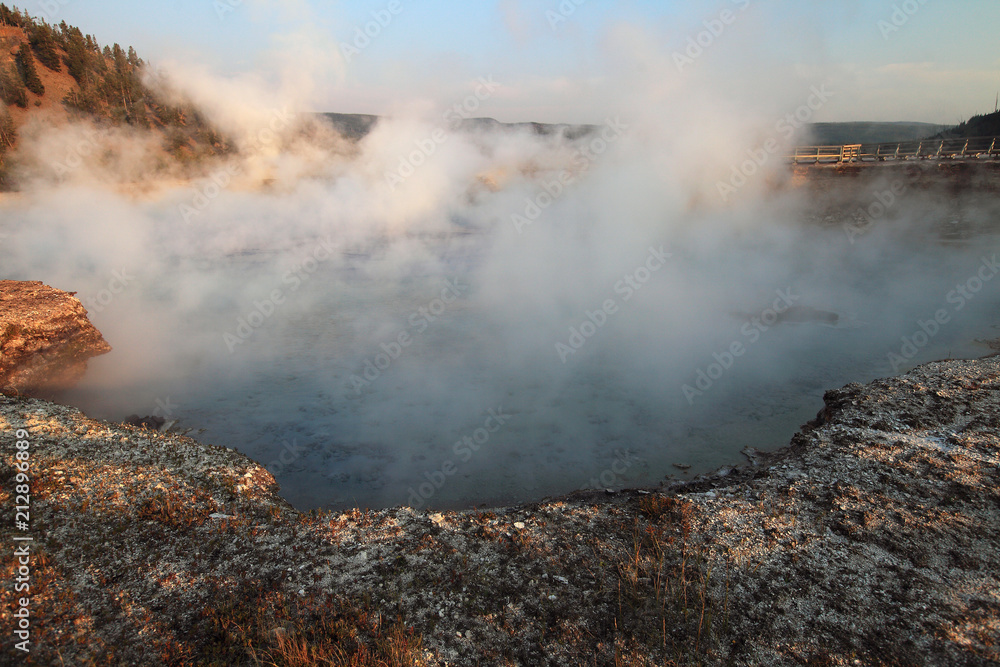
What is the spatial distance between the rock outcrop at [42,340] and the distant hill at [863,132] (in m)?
62.8

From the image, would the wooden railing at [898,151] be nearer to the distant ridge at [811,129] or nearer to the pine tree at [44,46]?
the distant ridge at [811,129]

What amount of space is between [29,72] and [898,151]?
34.2 meters

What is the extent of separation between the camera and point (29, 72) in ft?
66.6

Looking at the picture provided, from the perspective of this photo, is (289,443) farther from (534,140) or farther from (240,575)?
(534,140)

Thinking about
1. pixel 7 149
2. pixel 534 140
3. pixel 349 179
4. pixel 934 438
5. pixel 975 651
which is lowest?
pixel 975 651

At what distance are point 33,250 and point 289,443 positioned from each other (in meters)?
11.3

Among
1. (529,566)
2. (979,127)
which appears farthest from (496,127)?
(529,566)

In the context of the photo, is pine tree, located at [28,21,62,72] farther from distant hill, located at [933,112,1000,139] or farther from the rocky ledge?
distant hill, located at [933,112,1000,139]

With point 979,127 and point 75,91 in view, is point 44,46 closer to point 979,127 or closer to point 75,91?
point 75,91

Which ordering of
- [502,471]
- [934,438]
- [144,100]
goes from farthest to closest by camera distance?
[144,100] → [502,471] → [934,438]

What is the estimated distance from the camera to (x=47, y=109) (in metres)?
20.0

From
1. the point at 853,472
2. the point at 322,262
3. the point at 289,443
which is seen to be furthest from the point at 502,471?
the point at 322,262

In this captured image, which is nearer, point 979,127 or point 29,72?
point 29,72

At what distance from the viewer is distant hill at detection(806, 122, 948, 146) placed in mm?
53094
